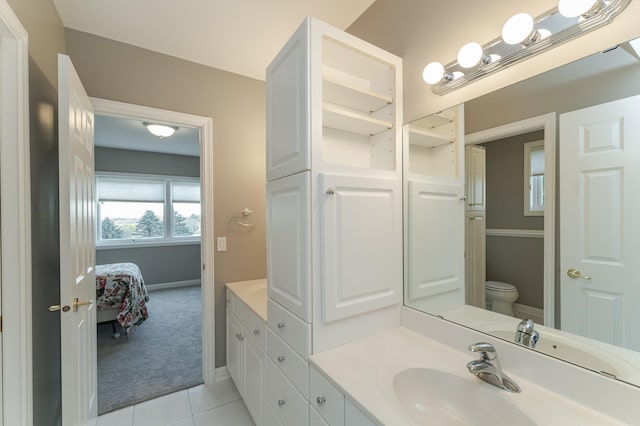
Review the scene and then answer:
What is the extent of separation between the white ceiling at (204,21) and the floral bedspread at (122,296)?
8.21 feet

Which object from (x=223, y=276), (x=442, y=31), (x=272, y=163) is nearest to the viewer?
(x=442, y=31)

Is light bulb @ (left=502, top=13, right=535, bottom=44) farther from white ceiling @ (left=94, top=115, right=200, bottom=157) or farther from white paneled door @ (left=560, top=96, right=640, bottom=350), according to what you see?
white ceiling @ (left=94, top=115, right=200, bottom=157)

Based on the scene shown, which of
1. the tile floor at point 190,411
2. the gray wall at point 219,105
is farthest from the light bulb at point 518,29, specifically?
the tile floor at point 190,411

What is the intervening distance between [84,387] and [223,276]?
1050 millimetres

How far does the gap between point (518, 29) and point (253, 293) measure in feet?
6.85

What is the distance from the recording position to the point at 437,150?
135 cm

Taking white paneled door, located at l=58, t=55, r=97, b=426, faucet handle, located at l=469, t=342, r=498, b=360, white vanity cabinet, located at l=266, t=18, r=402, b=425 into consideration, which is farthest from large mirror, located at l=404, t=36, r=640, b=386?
white paneled door, located at l=58, t=55, r=97, b=426

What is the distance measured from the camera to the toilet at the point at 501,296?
Result: 1061 mm

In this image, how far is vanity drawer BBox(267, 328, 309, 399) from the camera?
1.15 metres

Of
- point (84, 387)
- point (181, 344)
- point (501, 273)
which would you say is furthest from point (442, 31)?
point (181, 344)

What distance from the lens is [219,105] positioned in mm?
2342

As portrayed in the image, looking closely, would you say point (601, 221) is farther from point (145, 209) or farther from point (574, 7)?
point (145, 209)

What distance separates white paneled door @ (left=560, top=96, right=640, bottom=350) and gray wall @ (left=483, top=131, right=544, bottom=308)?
78 mm

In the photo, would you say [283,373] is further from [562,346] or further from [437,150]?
[437,150]
